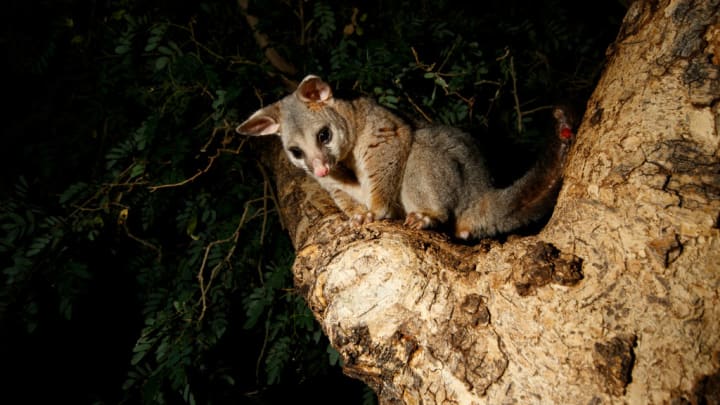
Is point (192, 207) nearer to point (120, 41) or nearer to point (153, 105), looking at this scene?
point (153, 105)

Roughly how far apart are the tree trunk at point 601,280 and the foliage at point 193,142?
4.86 feet

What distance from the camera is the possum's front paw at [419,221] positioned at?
8.10ft

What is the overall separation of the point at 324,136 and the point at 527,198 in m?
1.45

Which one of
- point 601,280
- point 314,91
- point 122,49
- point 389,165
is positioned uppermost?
point 122,49

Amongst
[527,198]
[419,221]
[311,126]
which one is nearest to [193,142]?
[311,126]

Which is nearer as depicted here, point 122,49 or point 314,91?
→ point 314,91

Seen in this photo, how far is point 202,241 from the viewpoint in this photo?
345cm

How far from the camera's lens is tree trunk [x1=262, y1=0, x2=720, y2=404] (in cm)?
126

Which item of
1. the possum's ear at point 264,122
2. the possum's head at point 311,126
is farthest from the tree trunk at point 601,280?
the possum's ear at point 264,122

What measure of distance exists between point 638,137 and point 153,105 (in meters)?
3.44

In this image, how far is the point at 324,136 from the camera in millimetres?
3039

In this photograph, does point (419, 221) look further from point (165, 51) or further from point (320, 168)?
point (165, 51)

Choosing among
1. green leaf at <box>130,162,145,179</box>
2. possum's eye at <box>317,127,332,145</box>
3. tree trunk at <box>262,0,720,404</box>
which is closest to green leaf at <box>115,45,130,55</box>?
green leaf at <box>130,162,145,179</box>

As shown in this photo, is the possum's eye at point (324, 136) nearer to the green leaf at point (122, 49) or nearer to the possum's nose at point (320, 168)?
the possum's nose at point (320, 168)
